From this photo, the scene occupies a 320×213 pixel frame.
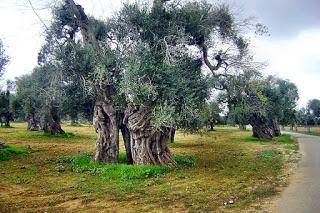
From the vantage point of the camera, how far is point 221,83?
23469 millimetres

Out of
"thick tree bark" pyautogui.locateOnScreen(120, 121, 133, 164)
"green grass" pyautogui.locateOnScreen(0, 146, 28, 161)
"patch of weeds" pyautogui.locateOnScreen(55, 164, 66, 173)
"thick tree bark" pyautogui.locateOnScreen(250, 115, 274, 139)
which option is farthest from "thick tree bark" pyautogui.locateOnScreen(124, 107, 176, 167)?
"thick tree bark" pyautogui.locateOnScreen(250, 115, 274, 139)

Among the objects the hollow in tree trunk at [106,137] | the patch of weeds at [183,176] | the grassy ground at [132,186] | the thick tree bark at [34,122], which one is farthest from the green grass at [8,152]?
the thick tree bark at [34,122]

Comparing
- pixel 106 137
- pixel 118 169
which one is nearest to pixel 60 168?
pixel 106 137

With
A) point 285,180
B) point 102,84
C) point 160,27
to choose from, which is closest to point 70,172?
point 102,84

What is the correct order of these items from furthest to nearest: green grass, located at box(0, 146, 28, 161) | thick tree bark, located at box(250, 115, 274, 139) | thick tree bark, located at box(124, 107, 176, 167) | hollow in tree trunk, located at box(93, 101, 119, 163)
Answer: thick tree bark, located at box(250, 115, 274, 139) → green grass, located at box(0, 146, 28, 161) → hollow in tree trunk, located at box(93, 101, 119, 163) → thick tree bark, located at box(124, 107, 176, 167)

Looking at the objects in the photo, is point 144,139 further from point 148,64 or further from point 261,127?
point 261,127

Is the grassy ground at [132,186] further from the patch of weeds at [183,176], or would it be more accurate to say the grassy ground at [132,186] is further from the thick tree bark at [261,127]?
the thick tree bark at [261,127]

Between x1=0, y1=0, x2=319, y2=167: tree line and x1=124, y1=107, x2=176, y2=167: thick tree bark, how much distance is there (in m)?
0.05

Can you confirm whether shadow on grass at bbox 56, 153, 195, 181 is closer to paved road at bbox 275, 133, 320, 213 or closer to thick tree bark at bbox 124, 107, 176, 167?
thick tree bark at bbox 124, 107, 176, 167

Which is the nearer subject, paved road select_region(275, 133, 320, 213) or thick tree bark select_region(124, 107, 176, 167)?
paved road select_region(275, 133, 320, 213)

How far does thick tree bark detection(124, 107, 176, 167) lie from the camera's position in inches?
782

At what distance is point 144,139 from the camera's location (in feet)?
66.2

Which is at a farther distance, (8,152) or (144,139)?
(8,152)

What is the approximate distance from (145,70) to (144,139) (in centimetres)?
383
